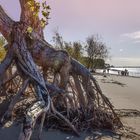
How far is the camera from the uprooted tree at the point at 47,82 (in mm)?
8781

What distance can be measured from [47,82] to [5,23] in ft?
7.79

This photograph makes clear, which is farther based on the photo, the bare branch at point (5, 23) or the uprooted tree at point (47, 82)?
the bare branch at point (5, 23)

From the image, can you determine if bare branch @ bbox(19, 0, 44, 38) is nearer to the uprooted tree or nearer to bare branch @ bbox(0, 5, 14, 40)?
the uprooted tree

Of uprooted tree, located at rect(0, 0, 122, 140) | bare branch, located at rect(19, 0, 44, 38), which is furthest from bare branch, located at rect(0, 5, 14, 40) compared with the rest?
bare branch, located at rect(19, 0, 44, 38)

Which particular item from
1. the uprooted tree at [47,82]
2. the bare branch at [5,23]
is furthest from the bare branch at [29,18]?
the bare branch at [5,23]

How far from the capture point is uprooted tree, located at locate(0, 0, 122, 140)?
28.8ft

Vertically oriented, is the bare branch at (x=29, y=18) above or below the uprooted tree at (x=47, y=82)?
above

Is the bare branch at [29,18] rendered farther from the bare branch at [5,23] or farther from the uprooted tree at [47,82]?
the bare branch at [5,23]

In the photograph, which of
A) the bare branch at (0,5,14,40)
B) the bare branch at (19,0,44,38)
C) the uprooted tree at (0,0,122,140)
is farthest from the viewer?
the bare branch at (19,0,44,38)

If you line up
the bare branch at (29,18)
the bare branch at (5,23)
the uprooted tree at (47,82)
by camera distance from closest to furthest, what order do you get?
the uprooted tree at (47,82) → the bare branch at (5,23) → the bare branch at (29,18)

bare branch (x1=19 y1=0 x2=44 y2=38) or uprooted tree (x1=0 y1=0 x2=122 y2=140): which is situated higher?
bare branch (x1=19 y1=0 x2=44 y2=38)

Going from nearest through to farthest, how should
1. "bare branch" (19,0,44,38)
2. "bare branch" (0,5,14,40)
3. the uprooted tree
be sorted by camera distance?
the uprooted tree → "bare branch" (0,5,14,40) → "bare branch" (19,0,44,38)

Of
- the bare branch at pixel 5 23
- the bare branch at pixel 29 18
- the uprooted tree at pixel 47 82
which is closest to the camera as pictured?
the uprooted tree at pixel 47 82

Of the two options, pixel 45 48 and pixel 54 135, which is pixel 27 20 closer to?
pixel 45 48
